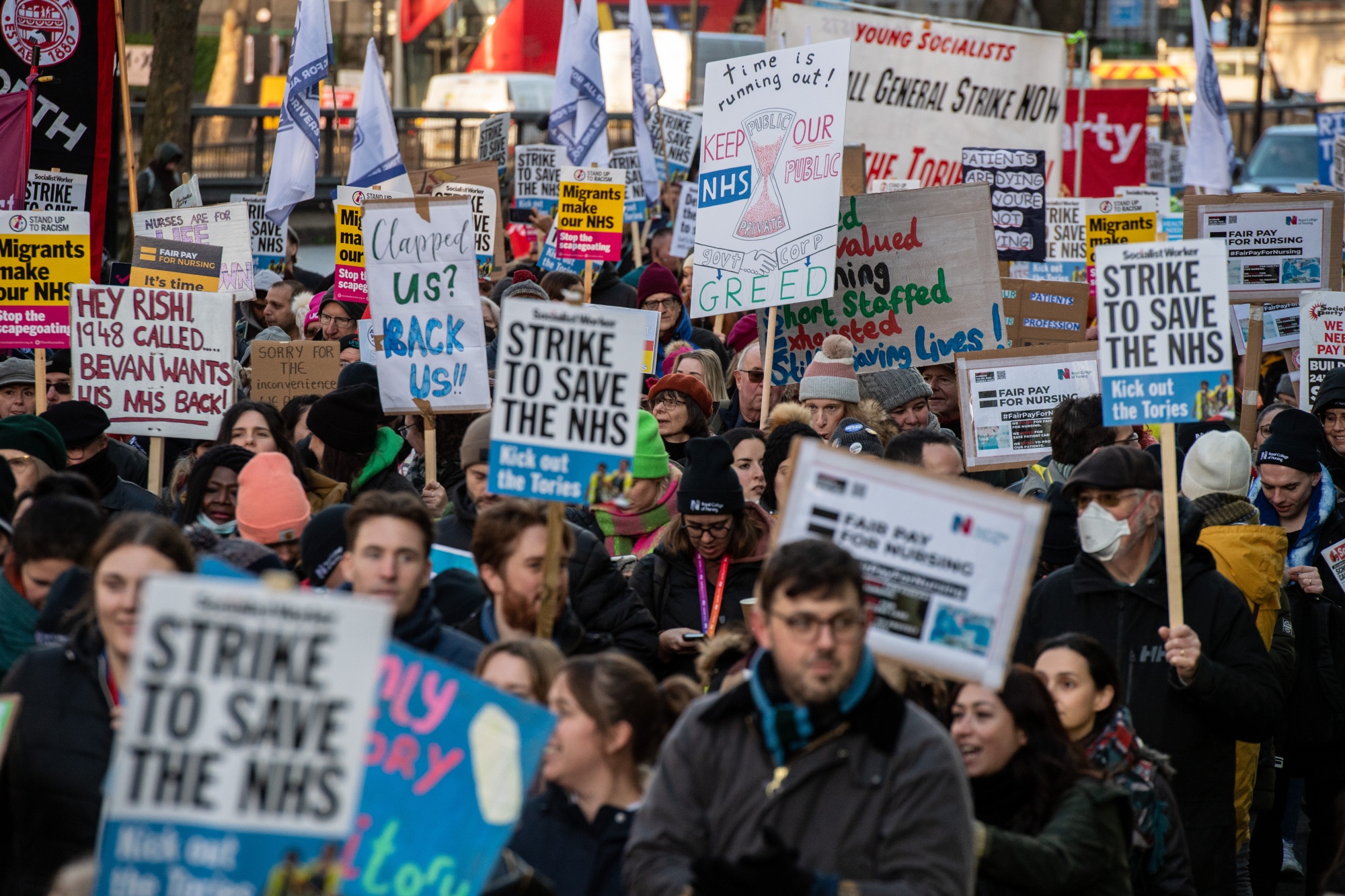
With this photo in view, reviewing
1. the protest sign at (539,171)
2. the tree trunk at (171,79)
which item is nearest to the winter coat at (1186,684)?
the protest sign at (539,171)

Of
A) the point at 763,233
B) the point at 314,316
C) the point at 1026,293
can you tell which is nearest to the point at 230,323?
the point at 763,233

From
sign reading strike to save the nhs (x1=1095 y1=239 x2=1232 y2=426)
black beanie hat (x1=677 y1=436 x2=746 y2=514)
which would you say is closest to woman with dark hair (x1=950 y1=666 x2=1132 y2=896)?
sign reading strike to save the nhs (x1=1095 y1=239 x2=1232 y2=426)

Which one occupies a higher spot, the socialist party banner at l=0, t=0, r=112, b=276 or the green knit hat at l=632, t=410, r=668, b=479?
the socialist party banner at l=0, t=0, r=112, b=276

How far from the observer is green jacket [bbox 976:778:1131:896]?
3.95m

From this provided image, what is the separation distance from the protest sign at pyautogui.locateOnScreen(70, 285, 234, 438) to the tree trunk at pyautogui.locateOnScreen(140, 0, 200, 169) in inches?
459

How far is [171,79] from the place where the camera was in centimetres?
1889

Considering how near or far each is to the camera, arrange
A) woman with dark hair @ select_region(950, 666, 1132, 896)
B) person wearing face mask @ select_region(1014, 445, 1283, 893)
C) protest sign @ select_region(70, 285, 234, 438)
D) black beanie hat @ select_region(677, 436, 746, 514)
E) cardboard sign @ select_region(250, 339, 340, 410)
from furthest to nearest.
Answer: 1. cardboard sign @ select_region(250, 339, 340, 410)
2. protest sign @ select_region(70, 285, 234, 438)
3. black beanie hat @ select_region(677, 436, 746, 514)
4. person wearing face mask @ select_region(1014, 445, 1283, 893)
5. woman with dark hair @ select_region(950, 666, 1132, 896)

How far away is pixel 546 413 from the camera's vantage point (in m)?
4.96

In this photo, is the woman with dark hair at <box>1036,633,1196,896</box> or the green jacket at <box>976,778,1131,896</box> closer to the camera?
the green jacket at <box>976,778,1131,896</box>

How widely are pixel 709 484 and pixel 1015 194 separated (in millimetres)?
8662

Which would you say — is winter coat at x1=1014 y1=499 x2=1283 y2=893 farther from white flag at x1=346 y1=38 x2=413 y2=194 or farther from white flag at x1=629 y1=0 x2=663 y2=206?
white flag at x1=629 y1=0 x2=663 y2=206

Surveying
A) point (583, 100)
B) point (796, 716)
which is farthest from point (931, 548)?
point (583, 100)

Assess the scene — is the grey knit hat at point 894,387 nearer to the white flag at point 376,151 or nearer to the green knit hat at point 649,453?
the green knit hat at point 649,453

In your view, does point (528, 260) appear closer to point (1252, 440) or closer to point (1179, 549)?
point (1252, 440)
